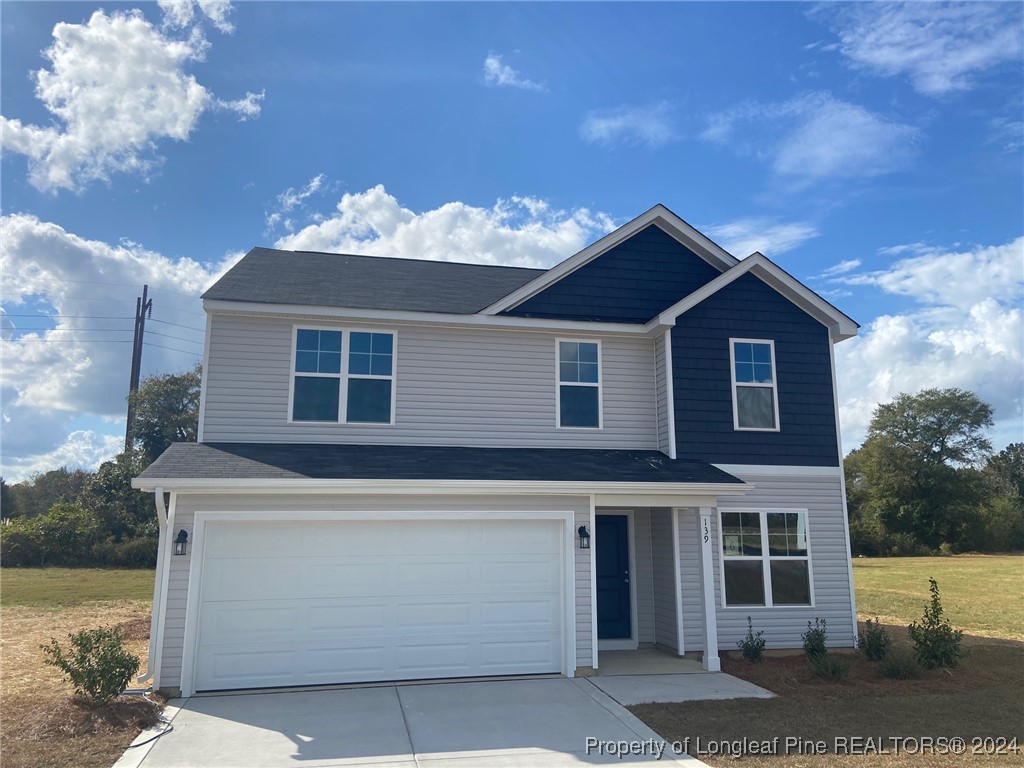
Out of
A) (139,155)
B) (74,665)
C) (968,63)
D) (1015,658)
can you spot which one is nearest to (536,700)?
(74,665)

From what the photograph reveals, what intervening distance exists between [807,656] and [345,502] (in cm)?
738

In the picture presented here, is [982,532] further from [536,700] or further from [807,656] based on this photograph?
[536,700]

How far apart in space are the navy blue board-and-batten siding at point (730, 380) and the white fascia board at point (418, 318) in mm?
1137

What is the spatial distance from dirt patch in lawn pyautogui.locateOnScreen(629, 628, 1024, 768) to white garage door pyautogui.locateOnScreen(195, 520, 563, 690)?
236 centimetres

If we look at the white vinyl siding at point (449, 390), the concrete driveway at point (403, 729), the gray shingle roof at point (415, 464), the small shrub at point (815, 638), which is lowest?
the concrete driveway at point (403, 729)

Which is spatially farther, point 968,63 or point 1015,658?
point 968,63

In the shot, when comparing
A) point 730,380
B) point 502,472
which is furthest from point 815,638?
point 502,472

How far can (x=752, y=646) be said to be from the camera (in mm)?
11023

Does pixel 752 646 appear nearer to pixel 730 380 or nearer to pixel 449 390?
pixel 730 380

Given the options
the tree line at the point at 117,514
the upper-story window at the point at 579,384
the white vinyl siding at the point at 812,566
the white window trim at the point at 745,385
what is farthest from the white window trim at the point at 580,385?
the tree line at the point at 117,514

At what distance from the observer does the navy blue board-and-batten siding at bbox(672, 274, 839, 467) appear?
12.1 m

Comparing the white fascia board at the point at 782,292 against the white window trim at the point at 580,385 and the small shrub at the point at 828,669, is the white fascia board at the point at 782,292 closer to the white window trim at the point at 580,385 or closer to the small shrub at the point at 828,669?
the white window trim at the point at 580,385

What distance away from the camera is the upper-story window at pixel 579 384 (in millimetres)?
12555

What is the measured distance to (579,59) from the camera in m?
12.2
